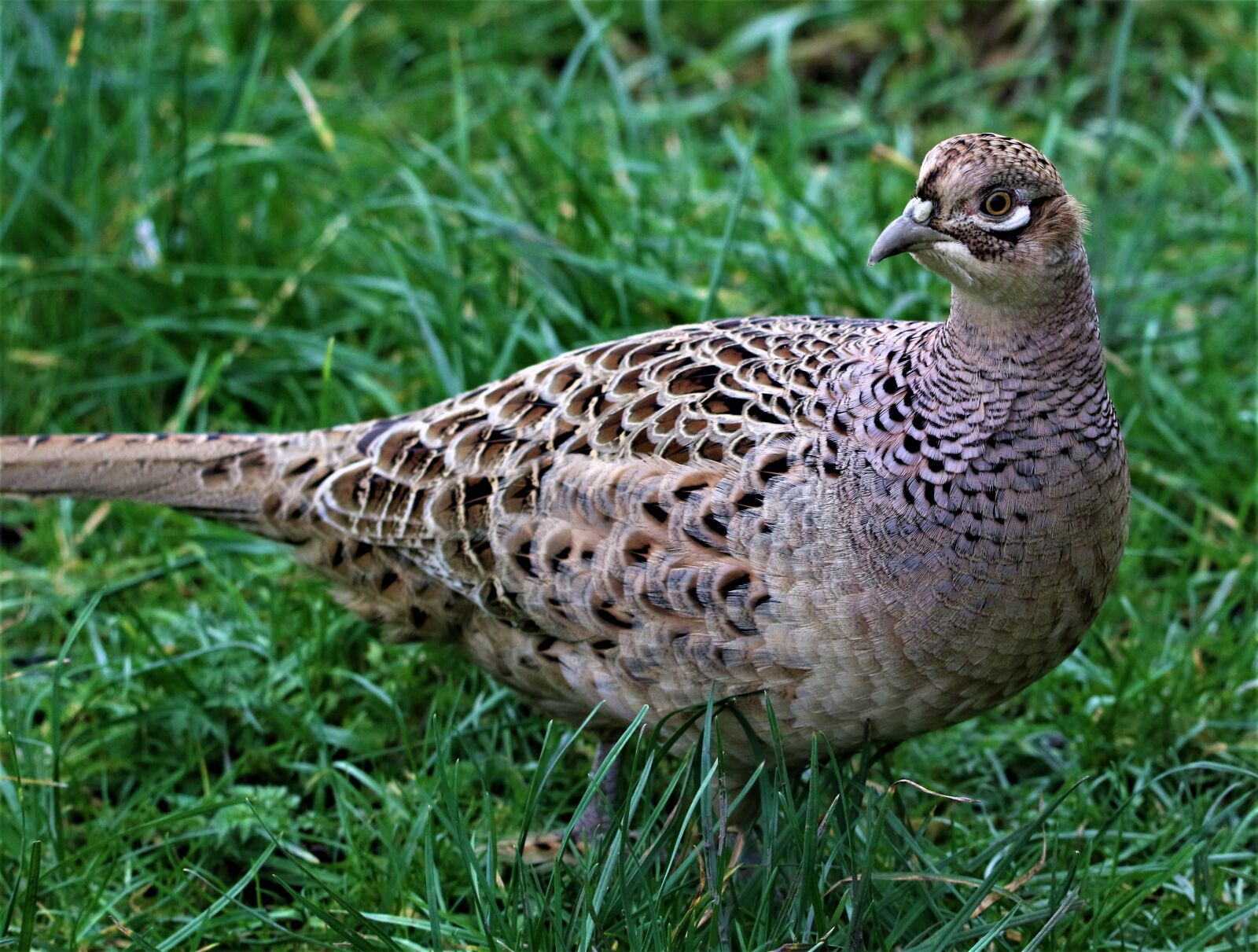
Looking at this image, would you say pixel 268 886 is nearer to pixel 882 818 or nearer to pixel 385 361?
pixel 882 818

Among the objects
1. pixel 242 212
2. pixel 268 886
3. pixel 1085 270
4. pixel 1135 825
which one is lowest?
pixel 268 886

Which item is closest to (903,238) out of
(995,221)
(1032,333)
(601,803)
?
(995,221)

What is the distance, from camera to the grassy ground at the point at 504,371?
11.2 feet

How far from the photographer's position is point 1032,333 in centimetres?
300

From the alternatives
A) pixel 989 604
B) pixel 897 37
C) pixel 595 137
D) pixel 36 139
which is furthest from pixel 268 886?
pixel 897 37

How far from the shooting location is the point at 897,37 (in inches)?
279

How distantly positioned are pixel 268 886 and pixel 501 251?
7.84 feet

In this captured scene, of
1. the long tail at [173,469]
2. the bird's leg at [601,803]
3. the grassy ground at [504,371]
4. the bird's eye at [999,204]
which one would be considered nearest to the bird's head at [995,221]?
the bird's eye at [999,204]

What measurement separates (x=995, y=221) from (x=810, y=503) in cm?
69

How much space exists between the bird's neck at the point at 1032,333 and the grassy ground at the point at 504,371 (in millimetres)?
909

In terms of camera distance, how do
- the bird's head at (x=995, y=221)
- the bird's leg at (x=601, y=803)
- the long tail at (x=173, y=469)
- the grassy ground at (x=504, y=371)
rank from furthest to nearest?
the long tail at (x=173, y=469), the bird's leg at (x=601, y=803), the grassy ground at (x=504, y=371), the bird's head at (x=995, y=221)

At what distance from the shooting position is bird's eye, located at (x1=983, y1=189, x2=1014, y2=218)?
9.68 ft

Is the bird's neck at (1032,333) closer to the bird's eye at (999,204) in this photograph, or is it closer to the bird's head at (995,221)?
the bird's head at (995,221)

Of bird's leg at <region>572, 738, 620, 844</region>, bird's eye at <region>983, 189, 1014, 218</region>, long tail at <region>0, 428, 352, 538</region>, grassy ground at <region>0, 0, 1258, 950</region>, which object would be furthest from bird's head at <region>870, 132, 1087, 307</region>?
long tail at <region>0, 428, 352, 538</region>
